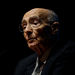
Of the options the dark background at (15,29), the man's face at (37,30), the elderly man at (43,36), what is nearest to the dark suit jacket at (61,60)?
the elderly man at (43,36)

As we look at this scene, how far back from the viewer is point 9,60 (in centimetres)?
245

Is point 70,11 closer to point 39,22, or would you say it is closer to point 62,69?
point 39,22

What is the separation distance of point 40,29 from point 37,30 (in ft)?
0.07

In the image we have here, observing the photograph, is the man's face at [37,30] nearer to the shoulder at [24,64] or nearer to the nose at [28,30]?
the nose at [28,30]

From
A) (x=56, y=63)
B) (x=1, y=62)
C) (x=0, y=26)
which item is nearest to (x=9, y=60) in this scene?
(x=1, y=62)

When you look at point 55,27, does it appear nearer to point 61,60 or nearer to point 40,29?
point 40,29

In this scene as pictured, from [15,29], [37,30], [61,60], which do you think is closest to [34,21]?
[37,30]

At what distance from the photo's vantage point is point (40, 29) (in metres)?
1.80

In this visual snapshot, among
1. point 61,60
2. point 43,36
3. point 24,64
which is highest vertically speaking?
point 43,36

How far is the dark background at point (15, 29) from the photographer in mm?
2385

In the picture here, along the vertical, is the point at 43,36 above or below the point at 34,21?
below

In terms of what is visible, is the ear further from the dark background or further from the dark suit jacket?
the dark background

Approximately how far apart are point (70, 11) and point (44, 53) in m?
0.70

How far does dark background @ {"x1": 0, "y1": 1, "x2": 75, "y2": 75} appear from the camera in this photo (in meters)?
2.38
